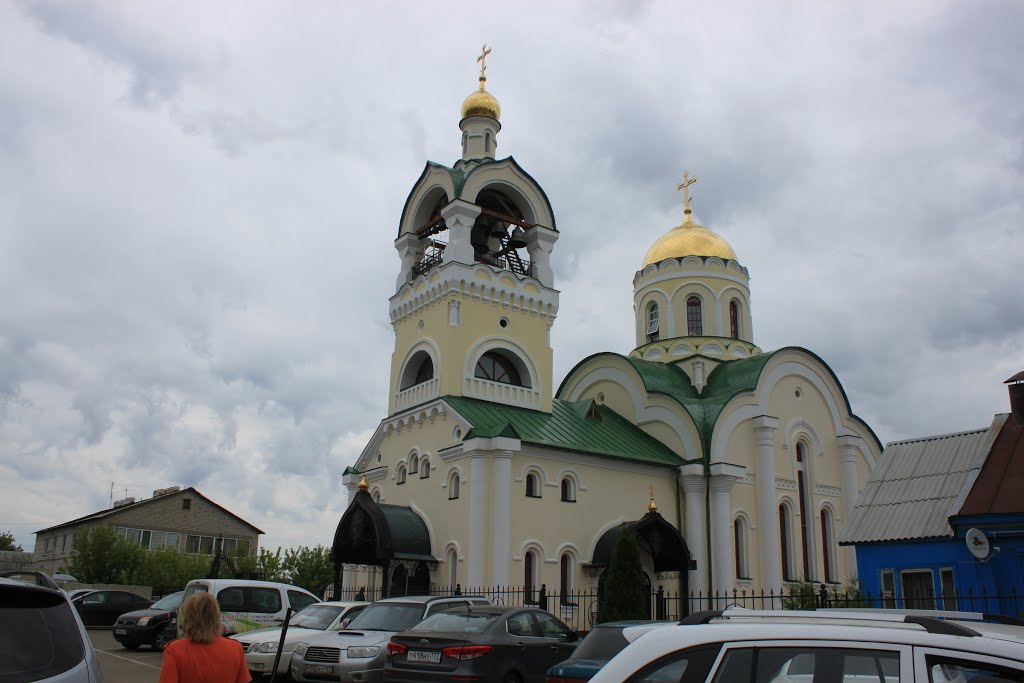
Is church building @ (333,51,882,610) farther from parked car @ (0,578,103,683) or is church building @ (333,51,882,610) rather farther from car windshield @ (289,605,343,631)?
parked car @ (0,578,103,683)

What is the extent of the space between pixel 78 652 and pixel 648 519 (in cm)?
1979

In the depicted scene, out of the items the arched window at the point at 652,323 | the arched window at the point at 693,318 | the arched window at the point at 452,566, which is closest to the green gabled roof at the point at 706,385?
the arched window at the point at 693,318

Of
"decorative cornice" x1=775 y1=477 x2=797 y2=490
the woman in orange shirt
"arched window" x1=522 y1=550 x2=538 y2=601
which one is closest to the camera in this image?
the woman in orange shirt

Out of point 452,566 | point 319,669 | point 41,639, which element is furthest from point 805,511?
point 41,639

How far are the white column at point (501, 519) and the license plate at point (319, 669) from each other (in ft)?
32.4

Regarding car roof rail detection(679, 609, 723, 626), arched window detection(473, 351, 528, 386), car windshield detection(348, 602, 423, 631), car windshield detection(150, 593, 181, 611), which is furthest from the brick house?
car roof rail detection(679, 609, 723, 626)

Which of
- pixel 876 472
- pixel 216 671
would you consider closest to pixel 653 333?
pixel 876 472

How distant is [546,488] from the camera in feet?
77.4

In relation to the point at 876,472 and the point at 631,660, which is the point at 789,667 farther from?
the point at 876,472

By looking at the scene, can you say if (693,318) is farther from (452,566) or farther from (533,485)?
(452,566)

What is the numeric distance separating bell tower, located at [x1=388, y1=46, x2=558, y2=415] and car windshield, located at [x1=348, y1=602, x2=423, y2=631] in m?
11.6

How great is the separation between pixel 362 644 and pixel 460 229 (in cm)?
1552

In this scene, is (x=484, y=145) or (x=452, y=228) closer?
(x=452, y=228)

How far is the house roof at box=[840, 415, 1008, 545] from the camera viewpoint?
14891 mm
